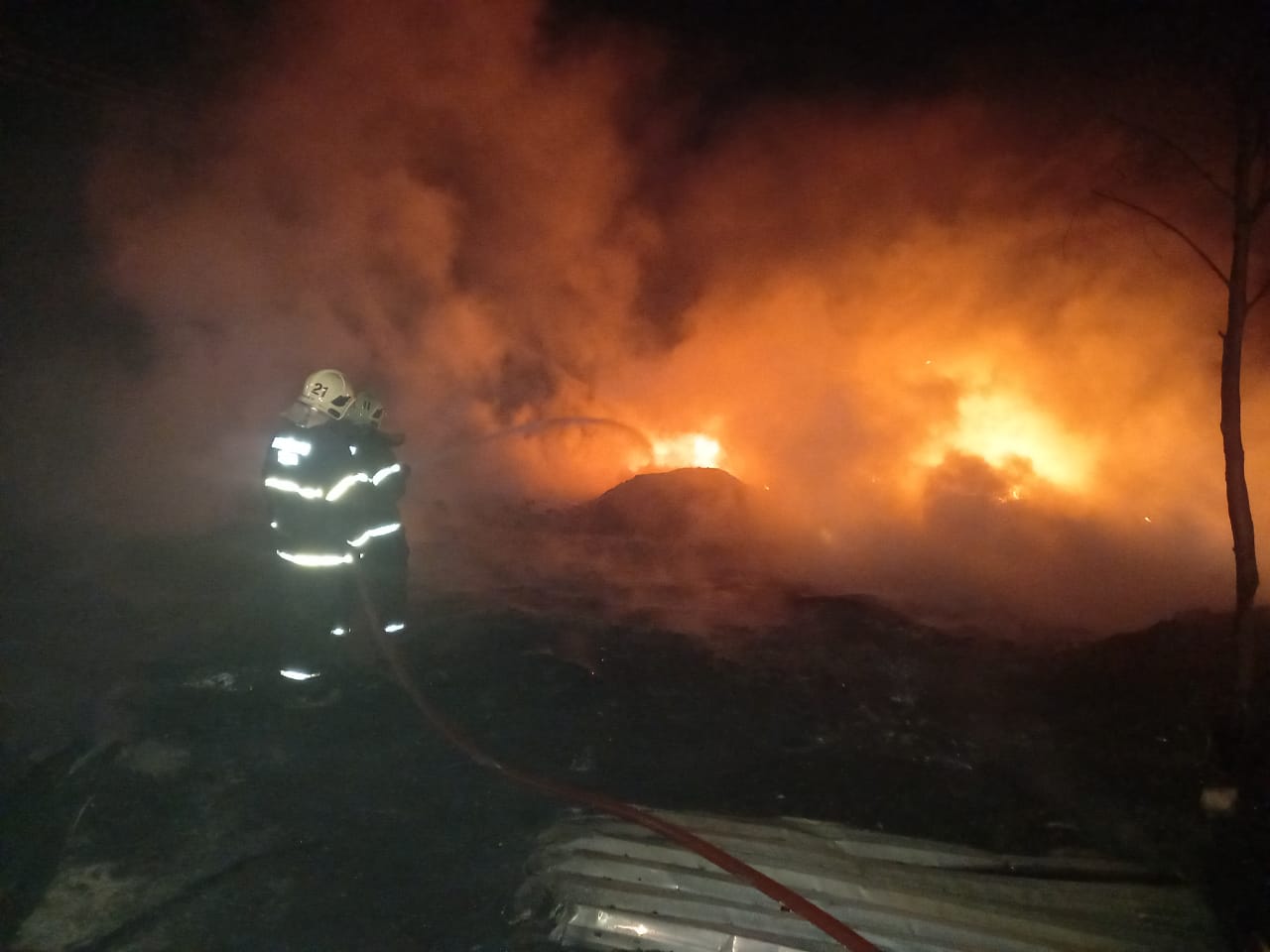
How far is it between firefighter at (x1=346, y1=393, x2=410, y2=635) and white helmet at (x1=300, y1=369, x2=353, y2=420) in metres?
0.14

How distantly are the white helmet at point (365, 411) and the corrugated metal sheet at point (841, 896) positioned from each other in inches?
119

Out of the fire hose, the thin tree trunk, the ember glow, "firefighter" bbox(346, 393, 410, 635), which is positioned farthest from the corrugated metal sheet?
the ember glow

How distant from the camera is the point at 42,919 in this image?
3.25m

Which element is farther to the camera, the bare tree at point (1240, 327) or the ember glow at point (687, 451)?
the ember glow at point (687, 451)

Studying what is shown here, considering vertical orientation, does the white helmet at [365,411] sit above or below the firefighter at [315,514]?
above

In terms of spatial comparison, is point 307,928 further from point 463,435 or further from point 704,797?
point 463,435

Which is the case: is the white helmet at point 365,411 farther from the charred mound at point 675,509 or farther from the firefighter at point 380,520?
the charred mound at point 675,509

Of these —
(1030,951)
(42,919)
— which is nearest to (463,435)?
(42,919)

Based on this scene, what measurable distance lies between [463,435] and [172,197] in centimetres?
507

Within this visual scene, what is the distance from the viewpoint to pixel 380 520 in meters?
5.45

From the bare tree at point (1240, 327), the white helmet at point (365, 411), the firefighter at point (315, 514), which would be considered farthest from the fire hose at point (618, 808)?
the bare tree at point (1240, 327)

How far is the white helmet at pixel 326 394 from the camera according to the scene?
530cm

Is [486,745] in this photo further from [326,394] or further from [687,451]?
[687,451]

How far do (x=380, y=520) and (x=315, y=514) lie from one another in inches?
20.4
